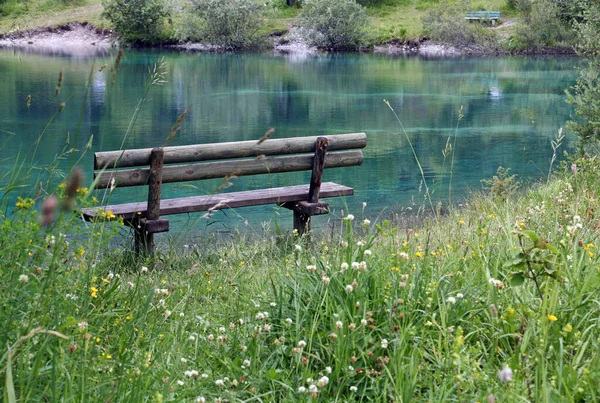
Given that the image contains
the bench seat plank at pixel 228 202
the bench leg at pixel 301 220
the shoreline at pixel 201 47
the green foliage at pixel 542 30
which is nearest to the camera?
the bench seat plank at pixel 228 202

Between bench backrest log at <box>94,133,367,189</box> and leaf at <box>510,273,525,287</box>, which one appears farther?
bench backrest log at <box>94,133,367,189</box>

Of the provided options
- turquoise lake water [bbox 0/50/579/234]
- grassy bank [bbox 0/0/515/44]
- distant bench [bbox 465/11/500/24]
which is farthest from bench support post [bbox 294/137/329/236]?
distant bench [bbox 465/11/500/24]

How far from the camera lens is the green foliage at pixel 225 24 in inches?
2352

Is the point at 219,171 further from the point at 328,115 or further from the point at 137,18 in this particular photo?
the point at 137,18

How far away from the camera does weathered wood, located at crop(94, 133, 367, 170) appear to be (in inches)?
272

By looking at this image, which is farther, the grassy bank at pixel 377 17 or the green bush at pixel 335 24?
the grassy bank at pixel 377 17

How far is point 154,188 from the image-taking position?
7.23m

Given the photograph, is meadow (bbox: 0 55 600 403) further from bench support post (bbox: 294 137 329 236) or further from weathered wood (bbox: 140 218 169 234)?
bench support post (bbox: 294 137 329 236)

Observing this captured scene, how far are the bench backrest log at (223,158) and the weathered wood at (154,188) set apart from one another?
0.27ft

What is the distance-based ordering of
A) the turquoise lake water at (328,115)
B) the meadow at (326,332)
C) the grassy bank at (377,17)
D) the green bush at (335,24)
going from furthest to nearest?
the grassy bank at (377,17) → the green bush at (335,24) → the turquoise lake water at (328,115) → the meadow at (326,332)

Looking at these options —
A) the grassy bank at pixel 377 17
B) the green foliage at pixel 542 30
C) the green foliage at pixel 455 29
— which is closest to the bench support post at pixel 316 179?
the green foliage at pixel 542 30

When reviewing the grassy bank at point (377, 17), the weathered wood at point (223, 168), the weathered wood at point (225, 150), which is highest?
the grassy bank at point (377, 17)

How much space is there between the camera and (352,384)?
296 centimetres

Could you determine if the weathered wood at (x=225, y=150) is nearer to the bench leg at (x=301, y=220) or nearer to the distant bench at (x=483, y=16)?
the bench leg at (x=301, y=220)
